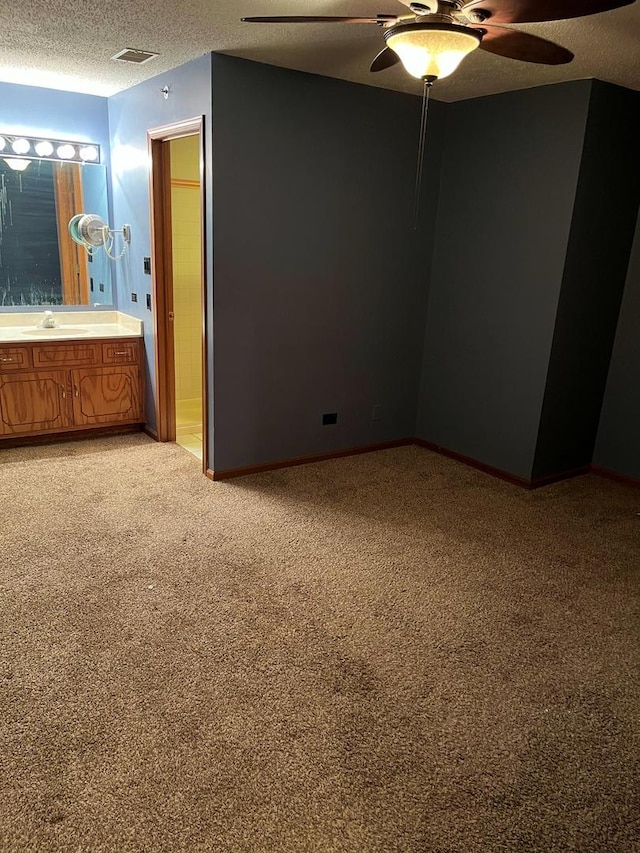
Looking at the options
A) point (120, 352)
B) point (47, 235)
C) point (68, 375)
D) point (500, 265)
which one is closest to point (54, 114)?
point (47, 235)

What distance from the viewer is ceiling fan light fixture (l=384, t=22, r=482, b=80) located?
6.24ft

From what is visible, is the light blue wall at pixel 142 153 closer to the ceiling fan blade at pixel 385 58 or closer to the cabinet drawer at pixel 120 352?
the cabinet drawer at pixel 120 352

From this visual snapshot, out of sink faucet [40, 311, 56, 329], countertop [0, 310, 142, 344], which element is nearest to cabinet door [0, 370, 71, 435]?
countertop [0, 310, 142, 344]

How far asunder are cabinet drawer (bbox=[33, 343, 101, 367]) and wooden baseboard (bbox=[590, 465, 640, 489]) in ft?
12.1

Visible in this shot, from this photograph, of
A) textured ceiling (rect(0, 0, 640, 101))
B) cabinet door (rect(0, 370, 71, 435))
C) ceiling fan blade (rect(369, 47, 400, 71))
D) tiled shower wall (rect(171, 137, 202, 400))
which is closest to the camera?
ceiling fan blade (rect(369, 47, 400, 71))

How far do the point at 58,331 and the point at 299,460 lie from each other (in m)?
2.03

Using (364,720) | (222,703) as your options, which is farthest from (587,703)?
(222,703)

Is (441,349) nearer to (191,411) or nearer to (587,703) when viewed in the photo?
(191,411)

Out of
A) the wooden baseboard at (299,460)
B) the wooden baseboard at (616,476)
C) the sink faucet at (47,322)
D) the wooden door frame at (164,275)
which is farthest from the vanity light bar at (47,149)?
the wooden baseboard at (616,476)

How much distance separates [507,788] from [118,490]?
2.75m

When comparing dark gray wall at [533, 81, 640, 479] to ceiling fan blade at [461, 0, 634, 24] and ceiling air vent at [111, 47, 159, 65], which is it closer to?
ceiling fan blade at [461, 0, 634, 24]

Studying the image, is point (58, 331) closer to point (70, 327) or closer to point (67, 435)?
point (70, 327)

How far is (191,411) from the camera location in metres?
5.66

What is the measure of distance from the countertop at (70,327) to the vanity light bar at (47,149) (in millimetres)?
1121
